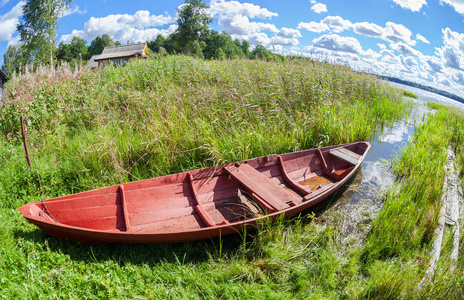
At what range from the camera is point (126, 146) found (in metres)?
5.17

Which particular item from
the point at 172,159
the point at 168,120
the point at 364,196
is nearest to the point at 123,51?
the point at 168,120

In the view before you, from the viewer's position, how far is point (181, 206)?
4.14 metres

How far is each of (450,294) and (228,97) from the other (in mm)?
5246

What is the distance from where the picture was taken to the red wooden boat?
326 cm

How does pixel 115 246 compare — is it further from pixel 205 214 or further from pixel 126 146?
pixel 126 146

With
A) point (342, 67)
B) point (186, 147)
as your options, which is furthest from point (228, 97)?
point (342, 67)

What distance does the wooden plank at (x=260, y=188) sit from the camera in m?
4.13

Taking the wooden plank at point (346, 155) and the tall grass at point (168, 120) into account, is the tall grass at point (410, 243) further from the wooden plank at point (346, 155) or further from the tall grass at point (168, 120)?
the tall grass at point (168, 120)

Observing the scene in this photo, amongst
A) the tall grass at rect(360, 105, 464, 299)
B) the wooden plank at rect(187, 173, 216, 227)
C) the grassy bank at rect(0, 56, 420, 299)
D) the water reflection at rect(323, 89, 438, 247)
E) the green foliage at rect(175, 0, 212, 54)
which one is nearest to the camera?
the tall grass at rect(360, 105, 464, 299)

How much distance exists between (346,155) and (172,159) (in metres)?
3.84

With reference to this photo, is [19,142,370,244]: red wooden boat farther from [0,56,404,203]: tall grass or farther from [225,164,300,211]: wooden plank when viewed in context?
[0,56,404,203]: tall grass

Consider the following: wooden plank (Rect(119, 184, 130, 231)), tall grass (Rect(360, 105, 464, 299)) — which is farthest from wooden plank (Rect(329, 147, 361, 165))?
wooden plank (Rect(119, 184, 130, 231))

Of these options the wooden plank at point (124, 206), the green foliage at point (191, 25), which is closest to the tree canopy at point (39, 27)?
the green foliage at point (191, 25)

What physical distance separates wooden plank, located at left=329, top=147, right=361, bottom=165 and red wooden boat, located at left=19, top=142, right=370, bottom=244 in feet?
1.82
